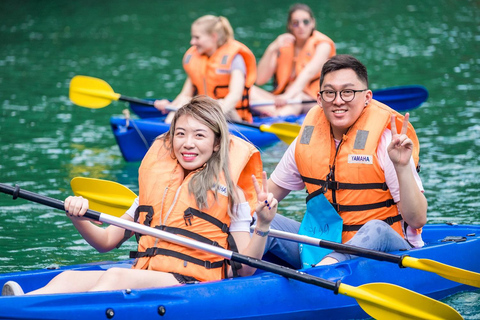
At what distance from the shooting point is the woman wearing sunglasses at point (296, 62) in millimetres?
7695

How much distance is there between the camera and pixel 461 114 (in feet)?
26.9

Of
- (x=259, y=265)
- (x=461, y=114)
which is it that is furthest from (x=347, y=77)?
(x=461, y=114)

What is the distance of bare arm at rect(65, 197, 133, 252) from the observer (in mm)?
3268

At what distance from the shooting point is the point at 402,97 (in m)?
7.80

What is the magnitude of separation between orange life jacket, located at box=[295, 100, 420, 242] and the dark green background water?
66 centimetres

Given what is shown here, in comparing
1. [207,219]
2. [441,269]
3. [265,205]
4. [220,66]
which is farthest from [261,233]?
[220,66]

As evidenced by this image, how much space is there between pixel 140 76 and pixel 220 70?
3.98 metres

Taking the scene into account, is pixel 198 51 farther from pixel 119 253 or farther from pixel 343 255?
pixel 343 255

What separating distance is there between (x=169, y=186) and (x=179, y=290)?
47 centimetres

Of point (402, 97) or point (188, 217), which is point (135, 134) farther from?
point (188, 217)

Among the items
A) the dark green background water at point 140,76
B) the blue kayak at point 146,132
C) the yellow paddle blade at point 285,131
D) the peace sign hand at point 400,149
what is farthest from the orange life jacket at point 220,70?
the peace sign hand at point 400,149

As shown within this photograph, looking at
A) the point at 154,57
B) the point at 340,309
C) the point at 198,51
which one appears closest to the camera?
the point at 340,309

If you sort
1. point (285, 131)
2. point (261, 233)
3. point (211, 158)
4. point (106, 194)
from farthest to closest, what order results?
point (285, 131), point (106, 194), point (211, 158), point (261, 233)

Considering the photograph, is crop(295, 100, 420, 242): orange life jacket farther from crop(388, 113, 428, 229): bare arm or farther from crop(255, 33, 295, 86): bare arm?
crop(255, 33, 295, 86): bare arm
